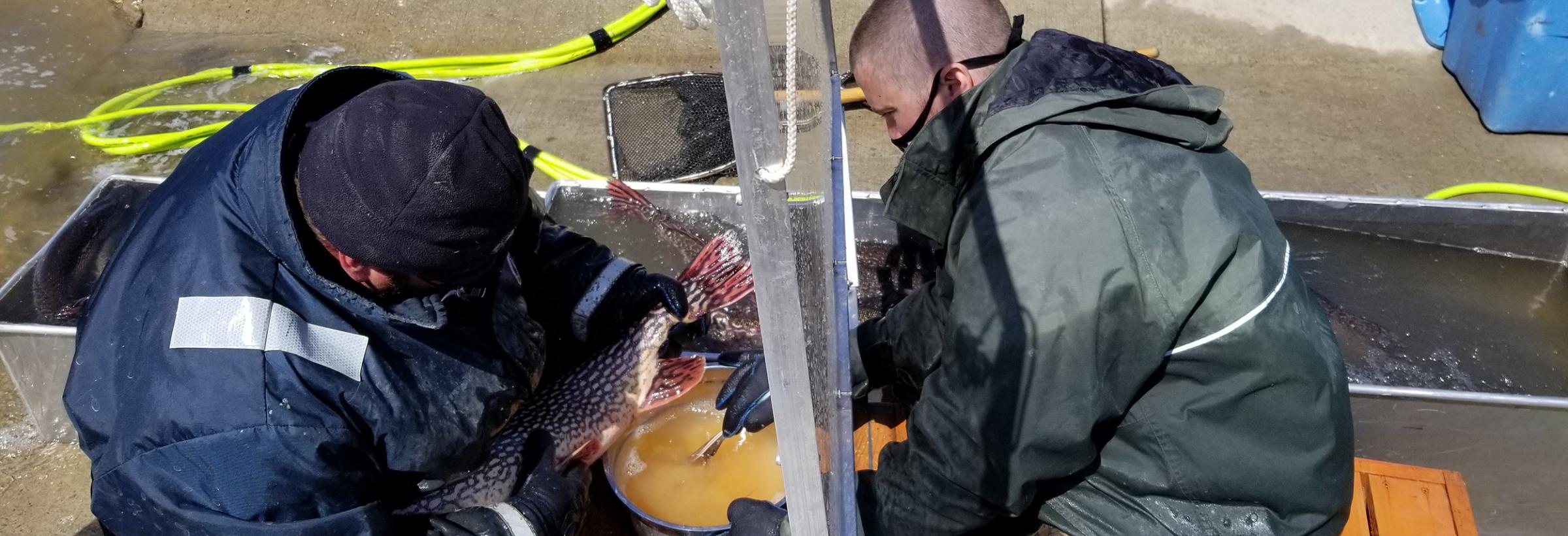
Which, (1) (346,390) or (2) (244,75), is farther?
(2) (244,75)

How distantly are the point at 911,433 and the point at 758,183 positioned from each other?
1.38m

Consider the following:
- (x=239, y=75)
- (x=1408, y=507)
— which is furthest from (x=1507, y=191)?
(x=239, y=75)

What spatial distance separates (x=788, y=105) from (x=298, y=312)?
1.40 m

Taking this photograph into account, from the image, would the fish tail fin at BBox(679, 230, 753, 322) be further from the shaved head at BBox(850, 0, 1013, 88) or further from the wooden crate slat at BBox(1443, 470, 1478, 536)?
the wooden crate slat at BBox(1443, 470, 1478, 536)

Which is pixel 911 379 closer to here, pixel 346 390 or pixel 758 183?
pixel 346 390

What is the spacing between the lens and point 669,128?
15.5ft

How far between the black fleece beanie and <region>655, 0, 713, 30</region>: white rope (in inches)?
36.1

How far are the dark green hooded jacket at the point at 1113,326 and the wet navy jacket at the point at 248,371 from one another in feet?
3.93

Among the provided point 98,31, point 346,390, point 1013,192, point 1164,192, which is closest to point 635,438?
point 346,390

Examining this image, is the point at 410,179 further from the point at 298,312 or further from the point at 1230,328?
the point at 1230,328

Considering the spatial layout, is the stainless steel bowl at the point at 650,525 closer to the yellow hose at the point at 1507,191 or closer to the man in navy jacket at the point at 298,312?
the man in navy jacket at the point at 298,312

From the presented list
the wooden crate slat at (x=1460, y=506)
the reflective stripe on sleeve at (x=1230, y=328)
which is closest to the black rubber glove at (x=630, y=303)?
the reflective stripe on sleeve at (x=1230, y=328)

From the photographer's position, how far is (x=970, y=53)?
225 centimetres

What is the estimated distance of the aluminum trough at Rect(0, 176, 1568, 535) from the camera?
282cm
